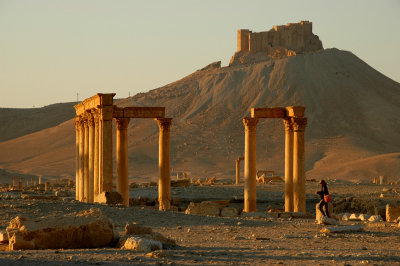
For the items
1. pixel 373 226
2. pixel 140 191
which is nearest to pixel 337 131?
pixel 140 191

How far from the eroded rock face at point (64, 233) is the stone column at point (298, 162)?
52.0ft

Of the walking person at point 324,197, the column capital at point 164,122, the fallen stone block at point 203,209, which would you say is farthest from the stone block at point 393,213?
the column capital at point 164,122

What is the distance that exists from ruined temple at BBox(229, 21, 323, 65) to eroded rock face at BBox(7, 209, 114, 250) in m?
114

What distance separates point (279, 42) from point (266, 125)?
29.4 metres

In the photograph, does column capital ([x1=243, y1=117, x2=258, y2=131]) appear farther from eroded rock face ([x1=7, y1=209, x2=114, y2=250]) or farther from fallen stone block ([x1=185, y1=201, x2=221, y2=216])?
eroded rock face ([x1=7, y1=209, x2=114, y2=250])

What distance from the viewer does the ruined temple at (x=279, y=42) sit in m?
130

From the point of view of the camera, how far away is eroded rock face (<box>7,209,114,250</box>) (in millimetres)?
15281

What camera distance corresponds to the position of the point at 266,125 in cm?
10550

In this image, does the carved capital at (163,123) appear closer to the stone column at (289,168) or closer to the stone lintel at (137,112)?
the stone lintel at (137,112)

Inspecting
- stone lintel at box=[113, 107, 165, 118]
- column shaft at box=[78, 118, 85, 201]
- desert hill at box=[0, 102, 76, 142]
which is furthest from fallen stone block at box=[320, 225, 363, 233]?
desert hill at box=[0, 102, 76, 142]

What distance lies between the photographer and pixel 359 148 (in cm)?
9662

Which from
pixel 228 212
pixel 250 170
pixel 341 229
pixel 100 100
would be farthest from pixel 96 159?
pixel 341 229

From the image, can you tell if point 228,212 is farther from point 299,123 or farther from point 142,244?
point 142,244

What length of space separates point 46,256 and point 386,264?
6.28 m
